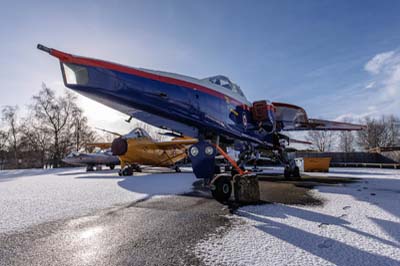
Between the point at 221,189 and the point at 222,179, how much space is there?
209 mm

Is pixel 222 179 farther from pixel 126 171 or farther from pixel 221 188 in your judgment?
pixel 126 171

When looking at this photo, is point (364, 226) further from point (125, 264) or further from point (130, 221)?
point (130, 221)

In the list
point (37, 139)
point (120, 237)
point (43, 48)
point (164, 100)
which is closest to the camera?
point (120, 237)

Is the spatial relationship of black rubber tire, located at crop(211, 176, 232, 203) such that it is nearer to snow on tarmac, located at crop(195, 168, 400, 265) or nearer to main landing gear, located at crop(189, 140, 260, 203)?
main landing gear, located at crop(189, 140, 260, 203)

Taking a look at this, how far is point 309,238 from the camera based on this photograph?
2.35 meters

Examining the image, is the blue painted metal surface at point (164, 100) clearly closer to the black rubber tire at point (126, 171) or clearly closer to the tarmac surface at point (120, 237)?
the tarmac surface at point (120, 237)

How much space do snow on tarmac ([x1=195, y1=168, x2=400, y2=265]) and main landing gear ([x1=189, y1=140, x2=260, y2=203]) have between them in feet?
2.10

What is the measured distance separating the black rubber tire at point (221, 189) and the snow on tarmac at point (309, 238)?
811 mm

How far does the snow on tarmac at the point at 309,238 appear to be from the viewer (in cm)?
187

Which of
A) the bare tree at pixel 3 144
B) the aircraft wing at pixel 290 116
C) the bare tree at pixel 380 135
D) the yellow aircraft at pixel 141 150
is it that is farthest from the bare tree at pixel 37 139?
the bare tree at pixel 380 135

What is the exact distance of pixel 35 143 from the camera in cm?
3872

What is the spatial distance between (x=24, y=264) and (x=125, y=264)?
0.87m

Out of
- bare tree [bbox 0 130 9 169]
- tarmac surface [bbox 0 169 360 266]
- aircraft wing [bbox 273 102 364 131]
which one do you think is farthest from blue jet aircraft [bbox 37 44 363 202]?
bare tree [bbox 0 130 9 169]

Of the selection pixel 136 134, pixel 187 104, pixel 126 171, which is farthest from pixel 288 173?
pixel 136 134
